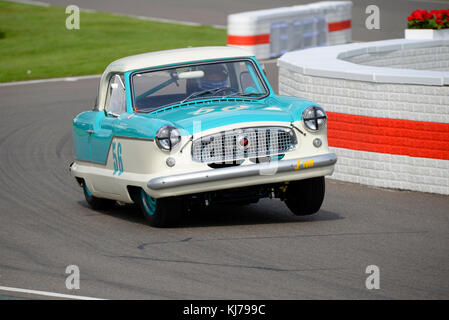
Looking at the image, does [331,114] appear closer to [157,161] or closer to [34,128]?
[157,161]

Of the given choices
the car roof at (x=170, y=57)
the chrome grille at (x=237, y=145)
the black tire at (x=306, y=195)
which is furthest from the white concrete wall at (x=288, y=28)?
the chrome grille at (x=237, y=145)

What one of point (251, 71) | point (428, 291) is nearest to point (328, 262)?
point (428, 291)

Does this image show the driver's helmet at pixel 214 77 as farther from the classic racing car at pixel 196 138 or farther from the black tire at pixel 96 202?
the black tire at pixel 96 202

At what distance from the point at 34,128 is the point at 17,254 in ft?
28.3

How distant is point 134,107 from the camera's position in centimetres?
973

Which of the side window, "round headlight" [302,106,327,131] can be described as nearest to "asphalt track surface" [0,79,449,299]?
"round headlight" [302,106,327,131]

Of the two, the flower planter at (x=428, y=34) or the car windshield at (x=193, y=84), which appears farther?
the flower planter at (x=428, y=34)

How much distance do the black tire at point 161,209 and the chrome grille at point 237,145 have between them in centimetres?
51

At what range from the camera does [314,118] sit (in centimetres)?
936

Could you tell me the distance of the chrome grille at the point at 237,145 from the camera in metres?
8.88

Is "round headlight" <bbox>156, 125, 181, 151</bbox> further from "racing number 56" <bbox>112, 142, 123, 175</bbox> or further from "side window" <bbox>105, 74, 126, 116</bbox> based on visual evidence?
"side window" <bbox>105, 74, 126, 116</bbox>

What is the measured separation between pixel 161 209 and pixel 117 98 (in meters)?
1.55

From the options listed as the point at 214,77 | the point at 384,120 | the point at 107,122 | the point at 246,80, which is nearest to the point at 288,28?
the point at 384,120

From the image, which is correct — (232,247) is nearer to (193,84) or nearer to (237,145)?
(237,145)
